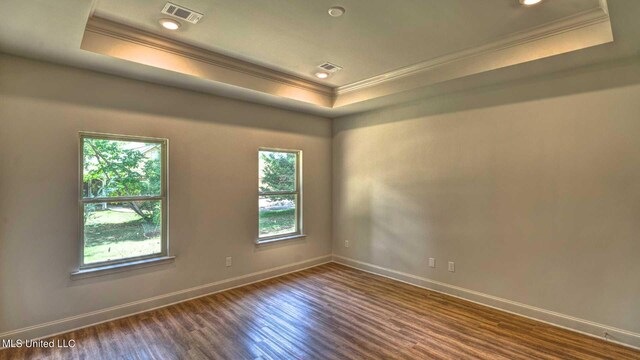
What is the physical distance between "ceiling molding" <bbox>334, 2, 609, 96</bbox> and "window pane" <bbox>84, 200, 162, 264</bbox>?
125 inches

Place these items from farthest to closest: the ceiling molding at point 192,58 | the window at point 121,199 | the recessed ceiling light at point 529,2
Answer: the window at point 121,199, the ceiling molding at point 192,58, the recessed ceiling light at point 529,2

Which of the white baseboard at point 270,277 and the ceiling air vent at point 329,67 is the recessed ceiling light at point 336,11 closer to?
the ceiling air vent at point 329,67

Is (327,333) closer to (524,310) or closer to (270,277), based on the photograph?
(270,277)

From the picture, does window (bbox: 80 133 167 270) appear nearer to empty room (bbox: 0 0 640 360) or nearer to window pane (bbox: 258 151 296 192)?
empty room (bbox: 0 0 640 360)

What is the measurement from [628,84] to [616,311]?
2.06 meters

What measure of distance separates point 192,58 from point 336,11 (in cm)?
167

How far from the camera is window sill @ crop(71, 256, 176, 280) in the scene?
295 cm

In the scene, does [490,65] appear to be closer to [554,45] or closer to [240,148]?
[554,45]

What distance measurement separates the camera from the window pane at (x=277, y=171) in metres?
4.52

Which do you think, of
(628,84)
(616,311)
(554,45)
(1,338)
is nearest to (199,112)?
(1,338)

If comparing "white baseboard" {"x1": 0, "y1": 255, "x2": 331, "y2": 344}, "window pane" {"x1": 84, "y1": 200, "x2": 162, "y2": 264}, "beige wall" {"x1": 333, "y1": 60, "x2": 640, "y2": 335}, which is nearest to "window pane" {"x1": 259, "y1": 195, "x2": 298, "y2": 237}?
"white baseboard" {"x1": 0, "y1": 255, "x2": 331, "y2": 344}

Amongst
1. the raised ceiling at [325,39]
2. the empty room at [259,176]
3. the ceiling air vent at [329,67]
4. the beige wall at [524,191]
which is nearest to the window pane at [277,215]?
the empty room at [259,176]

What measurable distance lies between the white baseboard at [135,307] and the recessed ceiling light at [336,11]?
11.1ft

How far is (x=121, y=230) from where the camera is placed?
327 centimetres
